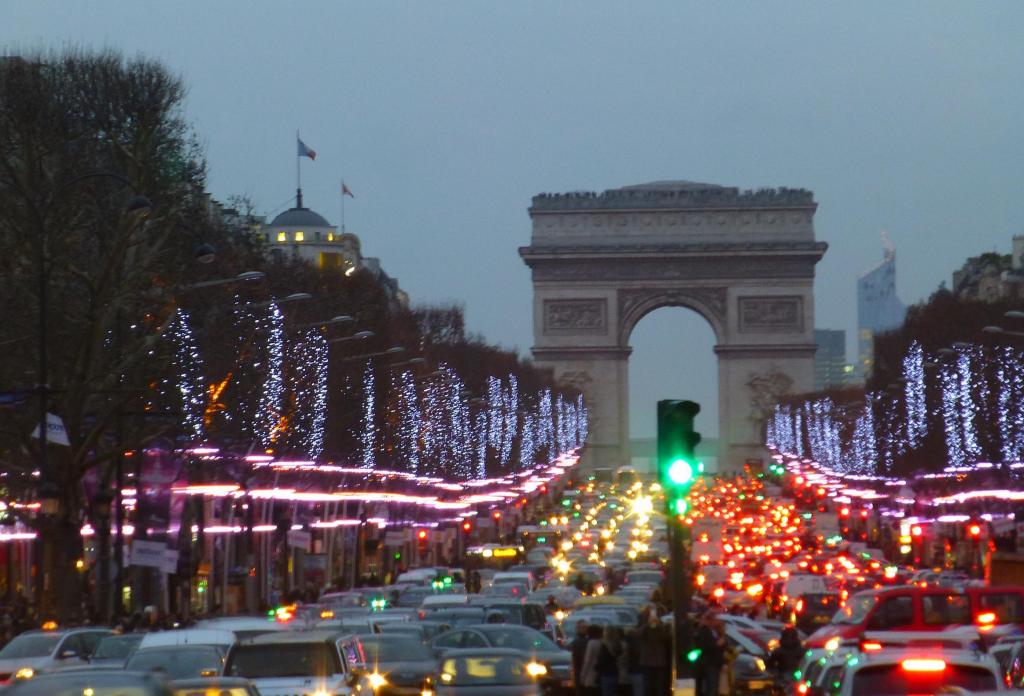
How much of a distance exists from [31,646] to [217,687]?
1297 centimetres

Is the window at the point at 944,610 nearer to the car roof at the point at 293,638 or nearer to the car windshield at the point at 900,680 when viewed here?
the car roof at the point at 293,638

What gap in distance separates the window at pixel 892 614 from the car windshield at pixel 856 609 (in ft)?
0.52

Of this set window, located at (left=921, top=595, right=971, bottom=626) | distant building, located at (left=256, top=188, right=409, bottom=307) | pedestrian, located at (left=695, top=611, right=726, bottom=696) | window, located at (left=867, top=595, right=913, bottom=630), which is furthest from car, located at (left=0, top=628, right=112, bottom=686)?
distant building, located at (left=256, top=188, right=409, bottom=307)

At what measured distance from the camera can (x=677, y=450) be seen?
20.5 m

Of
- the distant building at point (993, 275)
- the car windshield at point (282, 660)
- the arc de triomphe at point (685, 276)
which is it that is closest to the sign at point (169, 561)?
the car windshield at point (282, 660)

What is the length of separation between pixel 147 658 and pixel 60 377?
1894 cm

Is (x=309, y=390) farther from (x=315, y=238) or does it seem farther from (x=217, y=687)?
(x=315, y=238)

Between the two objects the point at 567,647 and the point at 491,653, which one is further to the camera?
the point at 567,647

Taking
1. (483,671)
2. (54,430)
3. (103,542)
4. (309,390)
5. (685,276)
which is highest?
(685,276)

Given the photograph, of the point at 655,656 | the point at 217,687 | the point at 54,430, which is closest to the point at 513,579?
the point at 54,430

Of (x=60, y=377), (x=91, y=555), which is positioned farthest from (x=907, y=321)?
(x=60, y=377)

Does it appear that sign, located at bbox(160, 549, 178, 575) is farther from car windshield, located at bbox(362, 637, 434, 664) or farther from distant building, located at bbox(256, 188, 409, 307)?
distant building, located at bbox(256, 188, 409, 307)

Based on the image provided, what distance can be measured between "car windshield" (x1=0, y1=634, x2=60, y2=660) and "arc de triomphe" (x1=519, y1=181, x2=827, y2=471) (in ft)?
371

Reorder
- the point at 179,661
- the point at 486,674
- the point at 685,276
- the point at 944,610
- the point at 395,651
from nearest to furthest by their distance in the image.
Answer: the point at 179,661
the point at 486,674
the point at 944,610
the point at 395,651
the point at 685,276
